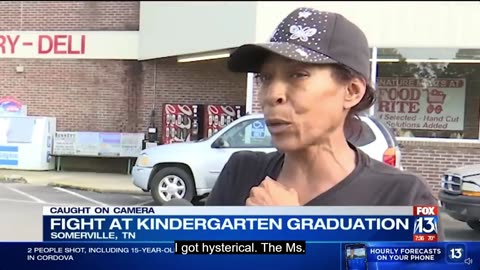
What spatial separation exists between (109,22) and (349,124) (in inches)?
29.3

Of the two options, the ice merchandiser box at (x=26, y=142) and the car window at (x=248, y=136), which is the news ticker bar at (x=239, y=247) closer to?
the car window at (x=248, y=136)

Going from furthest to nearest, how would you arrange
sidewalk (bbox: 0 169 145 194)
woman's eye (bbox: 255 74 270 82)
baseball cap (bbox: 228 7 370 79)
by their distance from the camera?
1. sidewalk (bbox: 0 169 145 194)
2. woman's eye (bbox: 255 74 270 82)
3. baseball cap (bbox: 228 7 370 79)

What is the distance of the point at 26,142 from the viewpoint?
5.40 feet

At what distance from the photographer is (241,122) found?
1637mm

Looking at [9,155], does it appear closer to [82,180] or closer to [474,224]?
[82,180]

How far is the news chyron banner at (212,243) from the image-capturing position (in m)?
1.52

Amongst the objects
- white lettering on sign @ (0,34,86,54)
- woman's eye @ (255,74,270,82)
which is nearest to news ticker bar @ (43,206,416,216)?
woman's eye @ (255,74,270,82)

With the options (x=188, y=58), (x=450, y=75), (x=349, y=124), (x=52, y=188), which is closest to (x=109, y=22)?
(x=188, y=58)

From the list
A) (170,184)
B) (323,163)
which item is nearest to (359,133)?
(323,163)

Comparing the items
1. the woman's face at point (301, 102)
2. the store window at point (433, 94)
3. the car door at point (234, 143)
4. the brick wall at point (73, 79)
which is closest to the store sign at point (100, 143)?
the brick wall at point (73, 79)

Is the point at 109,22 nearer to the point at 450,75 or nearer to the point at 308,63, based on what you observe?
the point at 308,63

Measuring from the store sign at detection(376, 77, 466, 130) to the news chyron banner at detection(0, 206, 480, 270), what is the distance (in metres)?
0.28

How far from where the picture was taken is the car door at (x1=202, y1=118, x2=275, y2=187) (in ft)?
5.25

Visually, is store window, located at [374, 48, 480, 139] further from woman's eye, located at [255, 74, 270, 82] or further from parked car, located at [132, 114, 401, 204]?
woman's eye, located at [255, 74, 270, 82]
